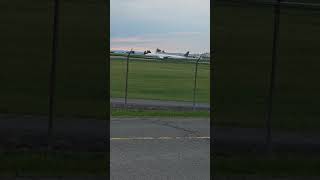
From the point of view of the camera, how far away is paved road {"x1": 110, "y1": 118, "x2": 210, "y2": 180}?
5.56 m

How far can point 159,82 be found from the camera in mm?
21688
